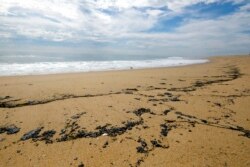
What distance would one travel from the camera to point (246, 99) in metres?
4.91

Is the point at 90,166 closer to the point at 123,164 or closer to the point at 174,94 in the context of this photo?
the point at 123,164

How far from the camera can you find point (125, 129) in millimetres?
3242

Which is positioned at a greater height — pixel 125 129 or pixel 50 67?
pixel 50 67

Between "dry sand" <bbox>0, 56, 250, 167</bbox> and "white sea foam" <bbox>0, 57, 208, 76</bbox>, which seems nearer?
"dry sand" <bbox>0, 56, 250, 167</bbox>

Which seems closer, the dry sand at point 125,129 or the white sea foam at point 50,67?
the dry sand at point 125,129

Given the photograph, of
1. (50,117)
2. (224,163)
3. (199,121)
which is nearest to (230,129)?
(199,121)

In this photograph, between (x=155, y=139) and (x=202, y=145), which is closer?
(x=202, y=145)

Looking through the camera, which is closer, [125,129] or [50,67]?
[125,129]

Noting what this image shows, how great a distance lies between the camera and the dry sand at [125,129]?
2.47 metres

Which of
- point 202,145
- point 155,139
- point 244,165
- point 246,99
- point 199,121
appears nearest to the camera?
point 244,165

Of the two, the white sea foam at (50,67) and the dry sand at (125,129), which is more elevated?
the white sea foam at (50,67)

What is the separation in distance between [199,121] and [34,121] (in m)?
3.29

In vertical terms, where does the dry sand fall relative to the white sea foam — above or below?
below

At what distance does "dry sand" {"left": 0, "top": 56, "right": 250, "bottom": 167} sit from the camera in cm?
247
